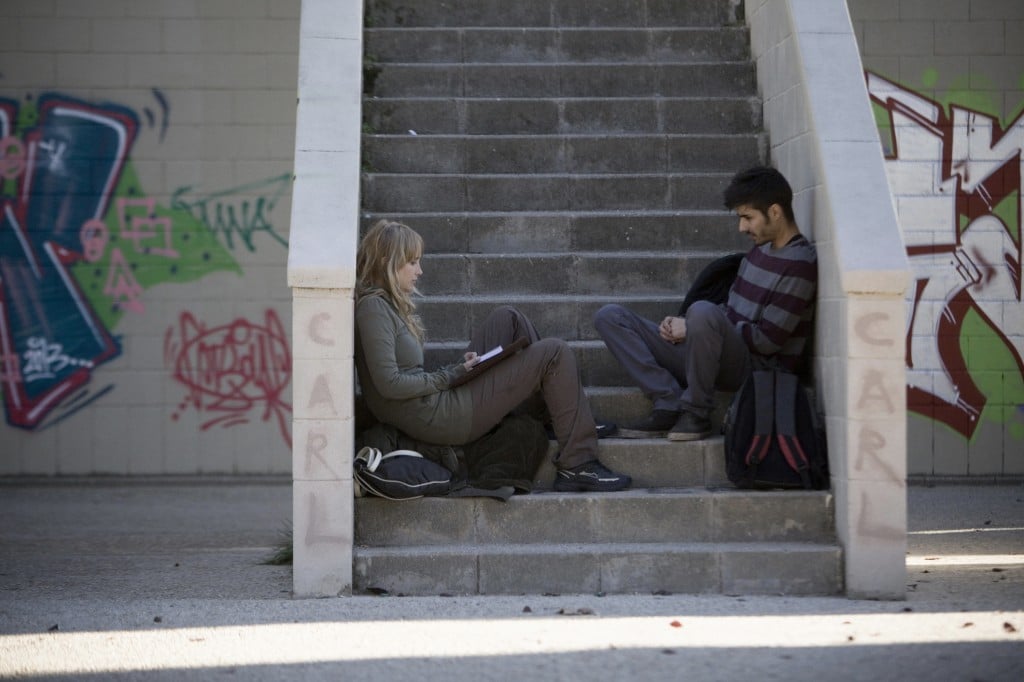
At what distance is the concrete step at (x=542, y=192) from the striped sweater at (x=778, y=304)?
51.4 inches

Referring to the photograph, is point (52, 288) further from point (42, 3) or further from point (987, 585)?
point (987, 585)

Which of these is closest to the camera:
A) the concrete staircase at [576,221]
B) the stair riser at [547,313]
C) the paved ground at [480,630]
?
the paved ground at [480,630]

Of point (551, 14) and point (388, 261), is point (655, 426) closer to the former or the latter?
point (388, 261)

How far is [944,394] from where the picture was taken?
10.0 meters

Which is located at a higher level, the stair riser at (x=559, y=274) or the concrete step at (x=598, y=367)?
the stair riser at (x=559, y=274)

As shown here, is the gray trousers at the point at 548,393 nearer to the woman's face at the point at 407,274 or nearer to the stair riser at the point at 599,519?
the stair riser at the point at 599,519

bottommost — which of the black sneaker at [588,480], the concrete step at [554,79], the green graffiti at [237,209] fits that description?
the black sneaker at [588,480]

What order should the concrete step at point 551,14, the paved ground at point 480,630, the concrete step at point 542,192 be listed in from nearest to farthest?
the paved ground at point 480,630
the concrete step at point 542,192
the concrete step at point 551,14

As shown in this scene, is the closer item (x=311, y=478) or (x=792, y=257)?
(x=311, y=478)

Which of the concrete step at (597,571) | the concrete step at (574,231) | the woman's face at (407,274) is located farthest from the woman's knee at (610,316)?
the concrete step at (597,571)

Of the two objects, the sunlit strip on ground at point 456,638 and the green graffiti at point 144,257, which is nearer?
the sunlit strip on ground at point 456,638

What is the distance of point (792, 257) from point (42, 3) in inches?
256

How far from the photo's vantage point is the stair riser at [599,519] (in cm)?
570

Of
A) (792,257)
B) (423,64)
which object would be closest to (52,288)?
(423,64)
